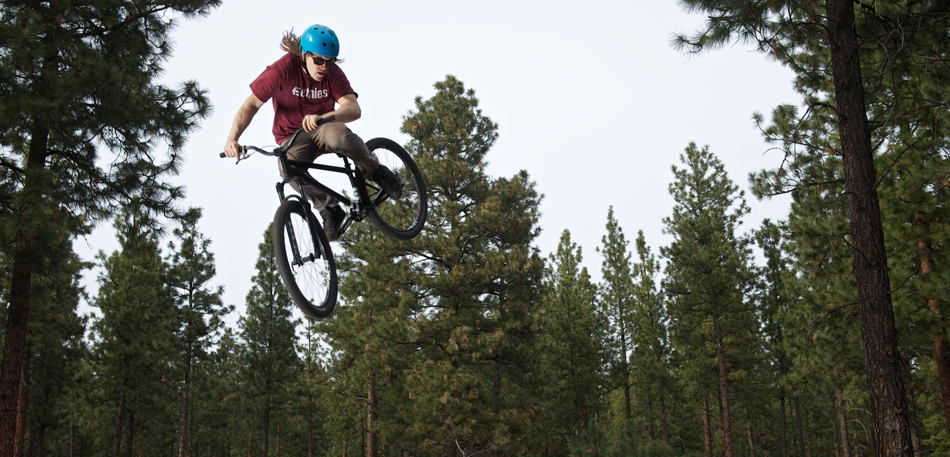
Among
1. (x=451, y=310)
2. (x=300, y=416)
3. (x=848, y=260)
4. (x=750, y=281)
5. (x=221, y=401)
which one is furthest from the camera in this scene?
(x=300, y=416)

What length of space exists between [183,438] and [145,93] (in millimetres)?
18976

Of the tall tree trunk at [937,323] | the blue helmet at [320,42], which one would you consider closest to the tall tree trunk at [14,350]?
the blue helmet at [320,42]

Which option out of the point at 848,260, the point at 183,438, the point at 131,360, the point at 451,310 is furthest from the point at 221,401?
the point at 848,260

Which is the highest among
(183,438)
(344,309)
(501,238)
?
(501,238)

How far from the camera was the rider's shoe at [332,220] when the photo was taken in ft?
14.9

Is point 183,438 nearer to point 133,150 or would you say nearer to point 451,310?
point 451,310

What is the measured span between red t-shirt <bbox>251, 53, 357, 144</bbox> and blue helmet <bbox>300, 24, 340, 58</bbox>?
0.32 meters

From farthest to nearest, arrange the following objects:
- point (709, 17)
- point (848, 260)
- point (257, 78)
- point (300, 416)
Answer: point (300, 416) → point (848, 260) → point (709, 17) → point (257, 78)

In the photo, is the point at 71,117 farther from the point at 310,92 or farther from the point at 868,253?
the point at 868,253

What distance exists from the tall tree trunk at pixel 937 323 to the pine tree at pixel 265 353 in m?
25.0

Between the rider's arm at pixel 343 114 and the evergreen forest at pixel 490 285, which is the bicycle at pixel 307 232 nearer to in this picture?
the rider's arm at pixel 343 114

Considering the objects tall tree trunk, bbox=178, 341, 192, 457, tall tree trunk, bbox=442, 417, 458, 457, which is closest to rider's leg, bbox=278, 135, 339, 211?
tall tree trunk, bbox=442, 417, 458, 457

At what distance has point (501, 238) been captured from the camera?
18500 mm

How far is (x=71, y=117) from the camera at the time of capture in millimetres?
9227
